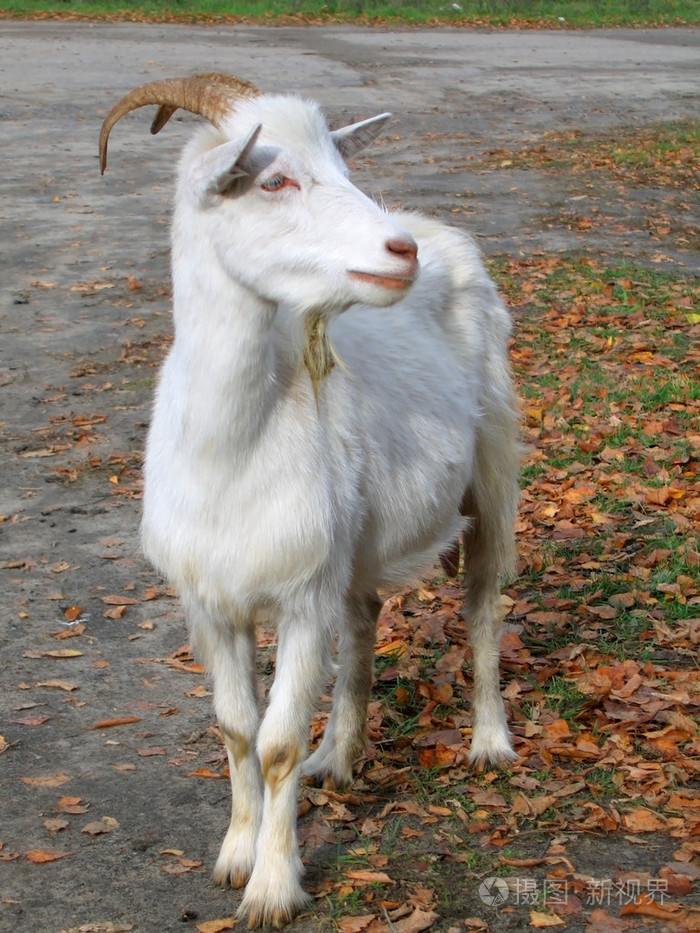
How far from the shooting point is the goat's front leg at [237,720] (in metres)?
3.76

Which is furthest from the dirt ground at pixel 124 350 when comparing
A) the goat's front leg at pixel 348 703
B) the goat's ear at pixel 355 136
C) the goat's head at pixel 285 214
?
the goat's head at pixel 285 214

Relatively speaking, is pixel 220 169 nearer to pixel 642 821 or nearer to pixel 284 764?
pixel 284 764

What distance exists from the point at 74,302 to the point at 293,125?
24.9 ft

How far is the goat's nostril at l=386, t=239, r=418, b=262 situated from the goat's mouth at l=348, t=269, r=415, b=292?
5 centimetres

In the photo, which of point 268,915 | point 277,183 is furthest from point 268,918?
point 277,183

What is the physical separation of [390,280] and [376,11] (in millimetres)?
28768

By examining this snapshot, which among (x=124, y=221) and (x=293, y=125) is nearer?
(x=293, y=125)

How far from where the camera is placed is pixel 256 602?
3.59 meters

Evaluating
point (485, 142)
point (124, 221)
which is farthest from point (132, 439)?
point (485, 142)

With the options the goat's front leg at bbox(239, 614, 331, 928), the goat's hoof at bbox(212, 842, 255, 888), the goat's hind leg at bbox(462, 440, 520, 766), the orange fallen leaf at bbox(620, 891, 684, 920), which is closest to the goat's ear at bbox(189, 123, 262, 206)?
the goat's front leg at bbox(239, 614, 331, 928)

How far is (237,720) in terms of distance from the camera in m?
3.76

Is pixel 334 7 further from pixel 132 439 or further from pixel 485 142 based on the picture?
pixel 132 439

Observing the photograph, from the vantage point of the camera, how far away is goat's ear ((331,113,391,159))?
381cm

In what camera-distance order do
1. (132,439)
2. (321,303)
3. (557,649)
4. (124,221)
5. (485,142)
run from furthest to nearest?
1. (485,142)
2. (124,221)
3. (132,439)
4. (557,649)
5. (321,303)
